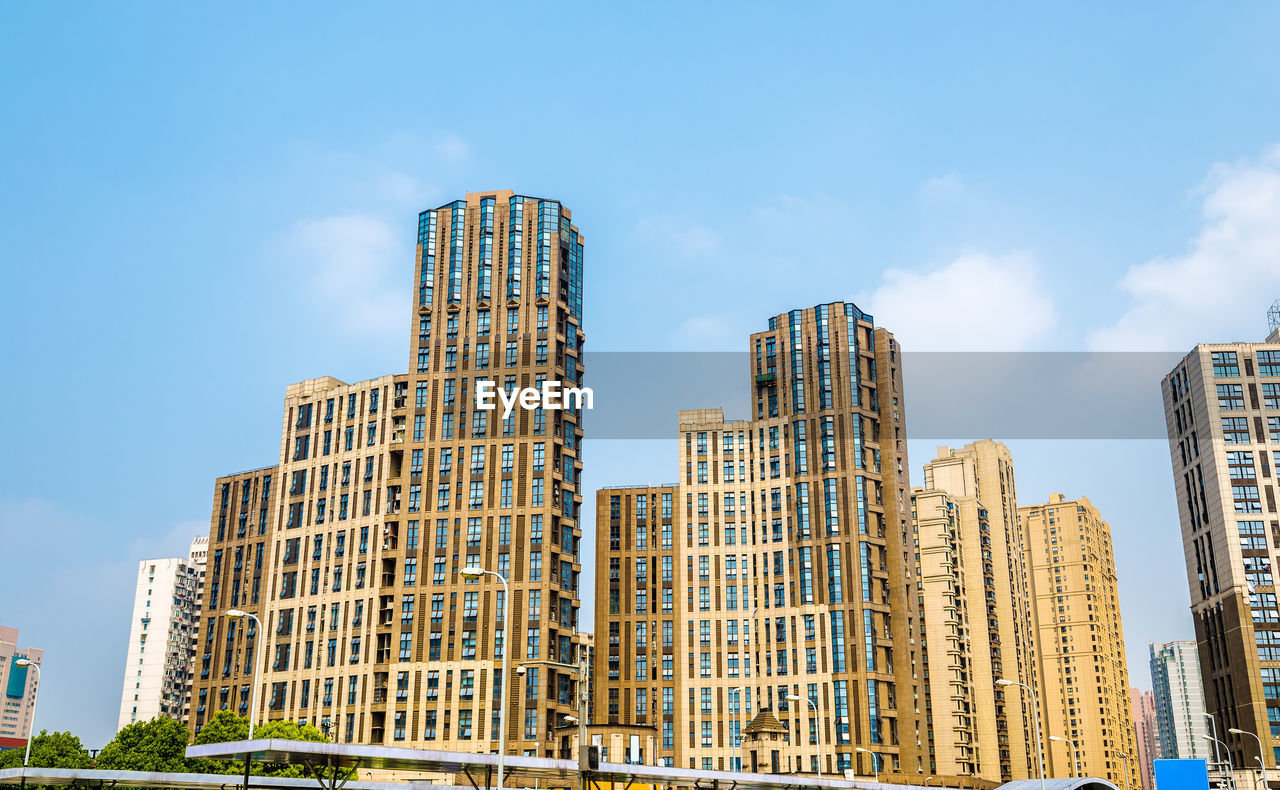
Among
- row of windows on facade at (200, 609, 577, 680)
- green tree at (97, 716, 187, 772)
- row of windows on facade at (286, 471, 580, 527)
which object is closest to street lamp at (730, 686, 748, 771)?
row of windows on facade at (200, 609, 577, 680)

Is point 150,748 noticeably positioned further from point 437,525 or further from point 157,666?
point 157,666

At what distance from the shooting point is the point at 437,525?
411 feet

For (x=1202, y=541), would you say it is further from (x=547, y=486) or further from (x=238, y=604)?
(x=238, y=604)

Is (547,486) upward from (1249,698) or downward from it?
upward

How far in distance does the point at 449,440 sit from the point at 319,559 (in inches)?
809

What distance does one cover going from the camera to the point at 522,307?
131 m

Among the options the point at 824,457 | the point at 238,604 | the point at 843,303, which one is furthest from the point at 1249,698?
the point at 238,604

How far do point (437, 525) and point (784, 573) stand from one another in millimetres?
42278

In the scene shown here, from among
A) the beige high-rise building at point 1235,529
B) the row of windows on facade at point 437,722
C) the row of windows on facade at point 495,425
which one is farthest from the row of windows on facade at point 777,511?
the beige high-rise building at point 1235,529

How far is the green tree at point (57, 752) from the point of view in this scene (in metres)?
90.7

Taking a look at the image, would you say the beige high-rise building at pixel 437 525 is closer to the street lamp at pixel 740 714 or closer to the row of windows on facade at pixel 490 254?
the row of windows on facade at pixel 490 254

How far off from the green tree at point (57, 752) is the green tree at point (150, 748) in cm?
167

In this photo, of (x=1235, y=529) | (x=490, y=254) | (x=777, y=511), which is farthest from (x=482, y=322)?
(x=1235, y=529)

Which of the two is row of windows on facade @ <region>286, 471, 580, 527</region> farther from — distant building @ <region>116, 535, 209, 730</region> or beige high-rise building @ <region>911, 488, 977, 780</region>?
distant building @ <region>116, 535, 209, 730</region>
